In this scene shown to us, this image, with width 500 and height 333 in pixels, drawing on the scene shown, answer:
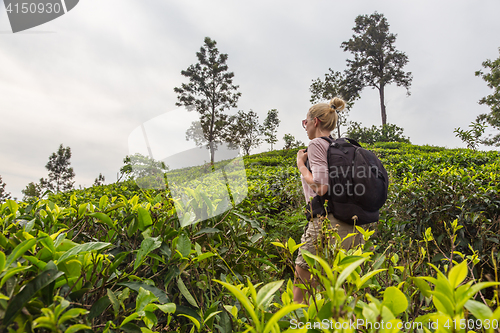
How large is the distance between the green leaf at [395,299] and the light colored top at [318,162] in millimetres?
1476

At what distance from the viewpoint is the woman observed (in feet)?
6.67

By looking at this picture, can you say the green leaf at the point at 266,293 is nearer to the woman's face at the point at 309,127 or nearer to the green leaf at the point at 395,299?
the green leaf at the point at 395,299

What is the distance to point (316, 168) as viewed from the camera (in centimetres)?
206

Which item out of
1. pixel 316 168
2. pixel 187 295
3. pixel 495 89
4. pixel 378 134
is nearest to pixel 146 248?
pixel 187 295

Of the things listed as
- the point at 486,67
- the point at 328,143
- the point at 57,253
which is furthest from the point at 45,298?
the point at 486,67

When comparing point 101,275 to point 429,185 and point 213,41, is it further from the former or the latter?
point 213,41

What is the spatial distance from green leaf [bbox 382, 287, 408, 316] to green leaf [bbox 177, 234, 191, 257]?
0.66m

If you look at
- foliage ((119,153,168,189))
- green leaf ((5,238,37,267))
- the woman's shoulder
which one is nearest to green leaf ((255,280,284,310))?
green leaf ((5,238,37,267))

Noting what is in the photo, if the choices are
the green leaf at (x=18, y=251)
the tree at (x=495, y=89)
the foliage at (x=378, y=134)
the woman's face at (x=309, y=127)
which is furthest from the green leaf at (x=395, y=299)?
the tree at (x=495, y=89)

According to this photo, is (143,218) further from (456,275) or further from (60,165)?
(60,165)

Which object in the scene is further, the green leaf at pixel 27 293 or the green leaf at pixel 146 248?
the green leaf at pixel 146 248

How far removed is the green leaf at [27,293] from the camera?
1.82 ft

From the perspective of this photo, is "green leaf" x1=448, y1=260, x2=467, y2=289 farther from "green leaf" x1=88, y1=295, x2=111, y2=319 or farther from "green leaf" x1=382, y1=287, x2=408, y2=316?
"green leaf" x1=88, y1=295, x2=111, y2=319

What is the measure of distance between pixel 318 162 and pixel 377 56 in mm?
35244
